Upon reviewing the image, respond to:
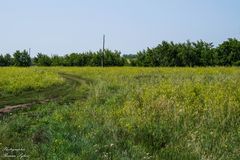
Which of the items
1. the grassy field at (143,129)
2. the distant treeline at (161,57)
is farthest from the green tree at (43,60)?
the grassy field at (143,129)

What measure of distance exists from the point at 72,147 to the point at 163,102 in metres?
4.58

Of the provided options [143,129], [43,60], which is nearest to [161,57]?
[43,60]

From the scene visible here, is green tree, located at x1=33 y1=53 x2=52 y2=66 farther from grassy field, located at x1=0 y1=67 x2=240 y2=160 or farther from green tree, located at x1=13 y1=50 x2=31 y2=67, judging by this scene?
grassy field, located at x1=0 y1=67 x2=240 y2=160

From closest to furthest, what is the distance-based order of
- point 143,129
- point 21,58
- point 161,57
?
point 143,129 < point 161,57 < point 21,58

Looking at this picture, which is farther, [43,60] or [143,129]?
[43,60]

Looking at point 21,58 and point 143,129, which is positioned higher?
point 21,58

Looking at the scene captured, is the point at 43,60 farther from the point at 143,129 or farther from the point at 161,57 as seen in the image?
the point at 143,129

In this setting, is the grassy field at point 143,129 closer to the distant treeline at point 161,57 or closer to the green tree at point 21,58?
the distant treeline at point 161,57

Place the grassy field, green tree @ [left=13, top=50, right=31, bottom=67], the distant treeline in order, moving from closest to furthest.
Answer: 1. the grassy field
2. the distant treeline
3. green tree @ [left=13, top=50, right=31, bottom=67]

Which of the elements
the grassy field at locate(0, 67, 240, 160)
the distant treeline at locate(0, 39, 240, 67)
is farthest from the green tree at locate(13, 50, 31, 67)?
the grassy field at locate(0, 67, 240, 160)

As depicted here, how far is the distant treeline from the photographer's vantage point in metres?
62.0

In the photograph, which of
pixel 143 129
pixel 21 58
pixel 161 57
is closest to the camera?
pixel 143 129

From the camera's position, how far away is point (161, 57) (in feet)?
239

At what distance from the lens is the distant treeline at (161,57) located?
204ft
